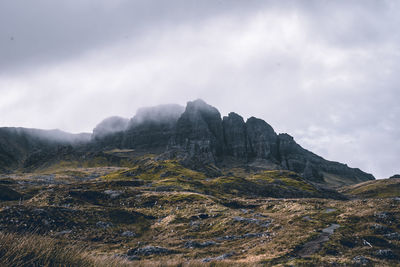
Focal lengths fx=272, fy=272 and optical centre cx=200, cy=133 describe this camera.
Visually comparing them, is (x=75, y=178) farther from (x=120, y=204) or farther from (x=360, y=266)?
(x=360, y=266)

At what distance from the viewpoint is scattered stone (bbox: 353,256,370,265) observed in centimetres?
3078

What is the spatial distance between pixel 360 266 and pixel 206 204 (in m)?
51.4

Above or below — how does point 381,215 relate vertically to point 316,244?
above

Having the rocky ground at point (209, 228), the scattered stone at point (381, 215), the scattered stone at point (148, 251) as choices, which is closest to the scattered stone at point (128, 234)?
→ the rocky ground at point (209, 228)

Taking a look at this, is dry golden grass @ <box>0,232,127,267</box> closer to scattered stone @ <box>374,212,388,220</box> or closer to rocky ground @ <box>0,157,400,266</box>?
rocky ground @ <box>0,157,400,266</box>

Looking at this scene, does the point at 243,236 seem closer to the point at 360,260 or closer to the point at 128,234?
the point at 360,260

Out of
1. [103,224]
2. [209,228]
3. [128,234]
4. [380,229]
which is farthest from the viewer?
[103,224]

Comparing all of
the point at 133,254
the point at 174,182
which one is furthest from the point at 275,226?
the point at 174,182

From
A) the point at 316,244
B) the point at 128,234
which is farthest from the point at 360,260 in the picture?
the point at 128,234

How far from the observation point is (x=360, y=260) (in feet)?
103

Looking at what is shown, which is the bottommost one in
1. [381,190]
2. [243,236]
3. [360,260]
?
[243,236]

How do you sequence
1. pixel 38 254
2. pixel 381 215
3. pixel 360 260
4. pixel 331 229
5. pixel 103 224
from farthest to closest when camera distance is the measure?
pixel 103 224
pixel 381 215
pixel 331 229
pixel 360 260
pixel 38 254

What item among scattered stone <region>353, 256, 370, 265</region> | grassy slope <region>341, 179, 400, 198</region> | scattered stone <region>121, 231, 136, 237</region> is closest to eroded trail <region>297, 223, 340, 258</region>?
scattered stone <region>353, 256, 370, 265</region>

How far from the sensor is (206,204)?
78438 millimetres
